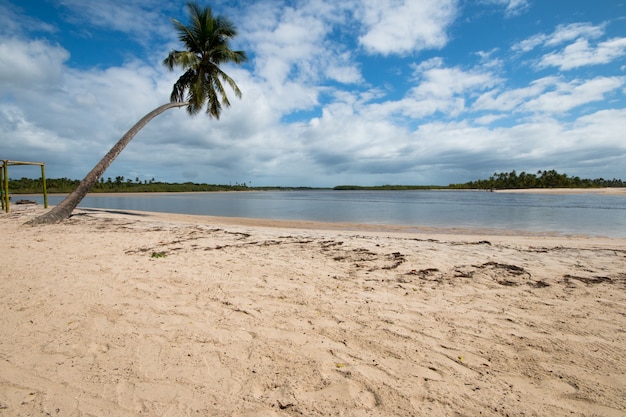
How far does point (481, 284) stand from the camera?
4.80m

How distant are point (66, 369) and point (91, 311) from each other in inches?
48.4

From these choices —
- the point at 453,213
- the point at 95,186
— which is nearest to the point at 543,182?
the point at 453,213

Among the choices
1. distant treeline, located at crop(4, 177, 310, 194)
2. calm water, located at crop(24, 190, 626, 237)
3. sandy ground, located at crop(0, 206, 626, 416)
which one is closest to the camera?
sandy ground, located at crop(0, 206, 626, 416)

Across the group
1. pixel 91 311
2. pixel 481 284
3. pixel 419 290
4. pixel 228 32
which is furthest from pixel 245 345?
pixel 228 32

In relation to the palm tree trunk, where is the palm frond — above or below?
above

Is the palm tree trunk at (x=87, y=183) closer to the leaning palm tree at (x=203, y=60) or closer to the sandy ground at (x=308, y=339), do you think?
the leaning palm tree at (x=203, y=60)

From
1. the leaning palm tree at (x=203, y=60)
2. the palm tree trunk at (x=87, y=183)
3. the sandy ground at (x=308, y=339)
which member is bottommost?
the sandy ground at (x=308, y=339)

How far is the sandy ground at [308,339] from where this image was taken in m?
2.19

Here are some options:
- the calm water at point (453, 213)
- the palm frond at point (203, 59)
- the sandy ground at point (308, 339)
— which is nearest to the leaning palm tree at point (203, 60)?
the palm frond at point (203, 59)

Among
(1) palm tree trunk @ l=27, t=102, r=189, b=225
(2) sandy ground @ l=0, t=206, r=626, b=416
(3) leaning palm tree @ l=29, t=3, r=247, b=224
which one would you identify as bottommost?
(2) sandy ground @ l=0, t=206, r=626, b=416

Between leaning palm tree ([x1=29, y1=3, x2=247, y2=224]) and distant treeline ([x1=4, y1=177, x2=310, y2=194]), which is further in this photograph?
distant treeline ([x1=4, y1=177, x2=310, y2=194])

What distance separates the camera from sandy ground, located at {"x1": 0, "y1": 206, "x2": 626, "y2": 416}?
2193mm

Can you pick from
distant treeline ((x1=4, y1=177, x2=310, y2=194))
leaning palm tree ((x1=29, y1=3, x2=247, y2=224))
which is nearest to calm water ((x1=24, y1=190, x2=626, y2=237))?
leaning palm tree ((x1=29, y1=3, x2=247, y2=224))

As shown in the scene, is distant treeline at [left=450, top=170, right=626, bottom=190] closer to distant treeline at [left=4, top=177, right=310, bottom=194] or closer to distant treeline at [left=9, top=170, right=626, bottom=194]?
distant treeline at [left=9, top=170, right=626, bottom=194]
